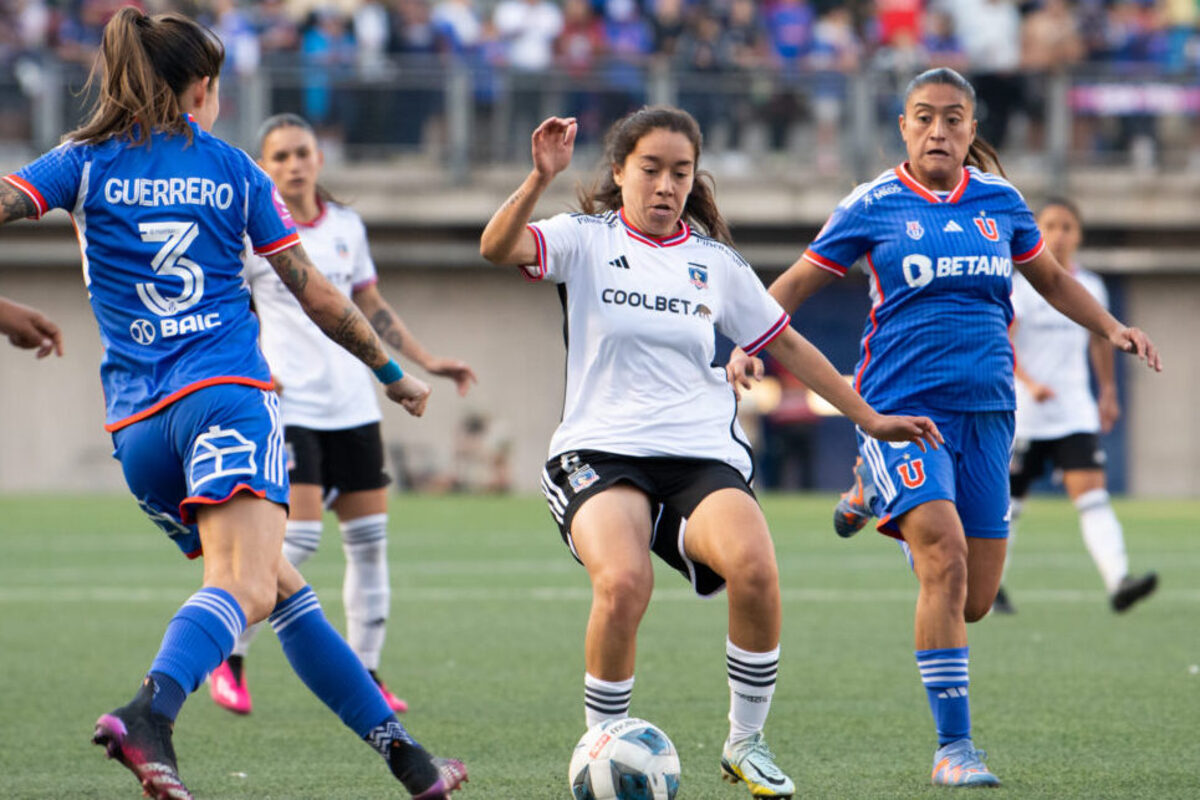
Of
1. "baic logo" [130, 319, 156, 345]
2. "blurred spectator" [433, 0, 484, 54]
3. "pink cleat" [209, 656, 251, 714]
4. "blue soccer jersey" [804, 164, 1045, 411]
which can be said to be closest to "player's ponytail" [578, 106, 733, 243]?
"blue soccer jersey" [804, 164, 1045, 411]

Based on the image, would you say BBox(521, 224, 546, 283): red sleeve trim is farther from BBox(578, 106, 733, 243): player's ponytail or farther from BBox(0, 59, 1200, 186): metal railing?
BBox(0, 59, 1200, 186): metal railing

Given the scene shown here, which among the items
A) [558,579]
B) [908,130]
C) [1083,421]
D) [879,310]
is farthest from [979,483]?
[558,579]

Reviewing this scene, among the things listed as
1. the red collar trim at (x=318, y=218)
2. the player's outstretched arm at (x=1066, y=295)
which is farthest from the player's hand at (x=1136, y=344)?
the red collar trim at (x=318, y=218)

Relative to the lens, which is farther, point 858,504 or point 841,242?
point 858,504

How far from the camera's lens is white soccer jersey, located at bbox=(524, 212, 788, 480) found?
5.47 metres

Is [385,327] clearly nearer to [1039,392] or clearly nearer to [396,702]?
[396,702]

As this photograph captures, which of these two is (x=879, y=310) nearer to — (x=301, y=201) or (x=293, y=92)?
(x=301, y=201)

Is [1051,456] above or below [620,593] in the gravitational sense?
below

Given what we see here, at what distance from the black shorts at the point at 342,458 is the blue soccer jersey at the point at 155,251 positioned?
106 inches

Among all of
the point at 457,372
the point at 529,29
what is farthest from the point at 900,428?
the point at 529,29

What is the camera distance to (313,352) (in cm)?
759

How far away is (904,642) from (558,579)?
3.81 metres

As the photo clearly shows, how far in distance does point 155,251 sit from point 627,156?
1.60m

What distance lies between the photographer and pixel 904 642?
9.31 meters
